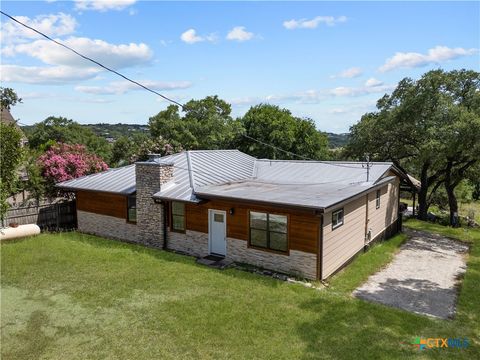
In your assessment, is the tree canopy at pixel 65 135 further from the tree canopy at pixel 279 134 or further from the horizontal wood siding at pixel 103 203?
the horizontal wood siding at pixel 103 203

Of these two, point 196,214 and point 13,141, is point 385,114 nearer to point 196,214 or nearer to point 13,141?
point 196,214

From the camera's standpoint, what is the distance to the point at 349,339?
8.17 meters

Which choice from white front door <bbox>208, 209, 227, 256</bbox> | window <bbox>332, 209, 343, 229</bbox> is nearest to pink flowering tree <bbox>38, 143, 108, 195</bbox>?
white front door <bbox>208, 209, 227, 256</bbox>

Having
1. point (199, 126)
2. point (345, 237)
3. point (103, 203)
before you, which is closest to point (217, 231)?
point (345, 237)

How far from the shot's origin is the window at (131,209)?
16.1 metres

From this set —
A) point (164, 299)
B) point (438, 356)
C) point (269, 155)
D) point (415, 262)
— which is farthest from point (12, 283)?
point (269, 155)

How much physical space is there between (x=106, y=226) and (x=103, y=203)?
1.10m

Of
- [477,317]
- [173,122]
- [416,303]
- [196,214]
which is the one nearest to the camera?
[477,317]

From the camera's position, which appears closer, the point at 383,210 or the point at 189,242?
the point at 189,242

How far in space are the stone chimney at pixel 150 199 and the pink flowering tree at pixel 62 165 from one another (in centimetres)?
781

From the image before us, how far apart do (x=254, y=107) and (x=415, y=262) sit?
32.7 m

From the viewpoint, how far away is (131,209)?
1623 cm

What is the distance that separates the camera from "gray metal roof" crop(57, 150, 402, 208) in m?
13.2

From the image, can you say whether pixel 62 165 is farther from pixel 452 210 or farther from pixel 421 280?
pixel 452 210
